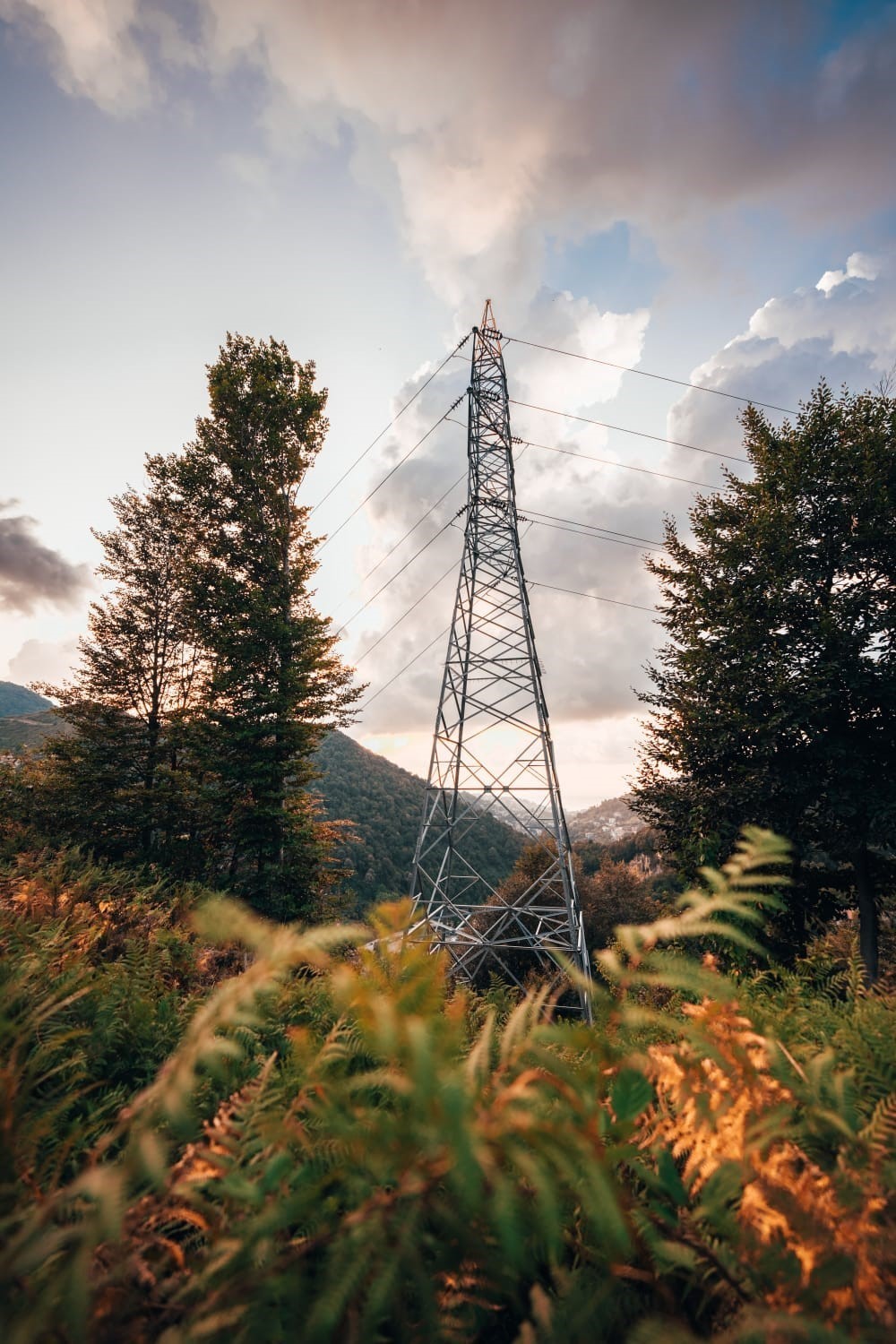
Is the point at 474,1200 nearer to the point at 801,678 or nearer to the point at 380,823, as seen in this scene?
the point at 801,678

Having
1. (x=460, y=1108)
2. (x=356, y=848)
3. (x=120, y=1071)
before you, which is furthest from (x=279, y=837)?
(x=356, y=848)

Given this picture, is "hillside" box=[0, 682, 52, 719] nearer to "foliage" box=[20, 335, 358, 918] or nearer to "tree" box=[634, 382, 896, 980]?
"foliage" box=[20, 335, 358, 918]

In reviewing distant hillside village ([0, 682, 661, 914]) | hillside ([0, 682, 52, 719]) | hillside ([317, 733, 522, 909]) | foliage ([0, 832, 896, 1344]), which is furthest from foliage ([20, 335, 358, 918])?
hillside ([0, 682, 52, 719])

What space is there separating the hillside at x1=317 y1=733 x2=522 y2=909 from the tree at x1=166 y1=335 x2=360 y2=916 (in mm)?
26993

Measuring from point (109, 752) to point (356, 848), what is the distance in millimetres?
37377

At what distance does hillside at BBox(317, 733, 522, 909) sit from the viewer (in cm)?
4588

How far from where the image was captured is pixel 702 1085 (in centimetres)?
137

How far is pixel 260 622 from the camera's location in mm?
11844

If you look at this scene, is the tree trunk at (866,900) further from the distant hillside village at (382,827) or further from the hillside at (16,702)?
the hillside at (16,702)

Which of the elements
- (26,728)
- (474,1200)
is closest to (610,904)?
(474,1200)

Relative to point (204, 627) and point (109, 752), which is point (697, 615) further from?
point (109, 752)

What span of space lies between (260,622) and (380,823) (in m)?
45.9

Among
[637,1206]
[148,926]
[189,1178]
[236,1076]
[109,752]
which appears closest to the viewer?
[189,1178]

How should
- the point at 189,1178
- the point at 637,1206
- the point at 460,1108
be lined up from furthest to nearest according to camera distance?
the point at 637,1206 → the point at 189,1178 → the point at 460,1108
